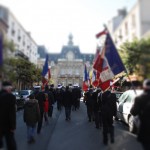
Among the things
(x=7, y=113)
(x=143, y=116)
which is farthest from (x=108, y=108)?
(x=143, y=116)

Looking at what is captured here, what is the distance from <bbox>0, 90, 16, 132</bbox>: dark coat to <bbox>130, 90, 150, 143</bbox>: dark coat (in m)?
2.59

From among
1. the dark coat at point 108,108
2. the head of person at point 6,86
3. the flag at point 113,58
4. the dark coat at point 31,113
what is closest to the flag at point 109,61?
the flag at point 113,58

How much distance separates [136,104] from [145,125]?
40 centimetres

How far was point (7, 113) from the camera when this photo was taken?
19.2 feet

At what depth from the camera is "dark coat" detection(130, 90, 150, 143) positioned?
455cm

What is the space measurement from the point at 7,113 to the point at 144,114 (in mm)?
2863

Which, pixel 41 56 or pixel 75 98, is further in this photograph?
pixel 41 56

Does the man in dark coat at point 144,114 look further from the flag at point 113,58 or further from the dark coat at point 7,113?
the dark coat at point 7,113

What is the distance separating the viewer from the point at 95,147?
24.9ft

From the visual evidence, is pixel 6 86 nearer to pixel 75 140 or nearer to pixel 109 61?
pixel 109 61

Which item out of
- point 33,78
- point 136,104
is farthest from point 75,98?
point 33,78

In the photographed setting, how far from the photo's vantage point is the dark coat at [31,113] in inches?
332

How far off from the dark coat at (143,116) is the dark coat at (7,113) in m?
2.59

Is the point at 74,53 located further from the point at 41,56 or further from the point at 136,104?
the point at 136,104
